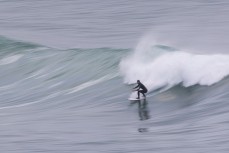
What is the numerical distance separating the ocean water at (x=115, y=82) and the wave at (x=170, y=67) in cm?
5

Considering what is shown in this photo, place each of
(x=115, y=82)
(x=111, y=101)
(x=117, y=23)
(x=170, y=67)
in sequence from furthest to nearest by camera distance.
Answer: (x=117, y=23)
(x=115, y=82)
(x=170, y=67)
(x=111, y=101)

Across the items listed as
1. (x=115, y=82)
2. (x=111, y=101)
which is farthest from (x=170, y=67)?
(x=111, y=101)

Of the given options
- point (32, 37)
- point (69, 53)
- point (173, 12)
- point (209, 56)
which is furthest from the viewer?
point (173, 12)

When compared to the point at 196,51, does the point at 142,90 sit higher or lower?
lower

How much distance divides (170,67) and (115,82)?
2415 mm

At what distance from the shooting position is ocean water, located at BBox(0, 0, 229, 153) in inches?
935

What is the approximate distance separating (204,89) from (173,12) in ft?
97.2

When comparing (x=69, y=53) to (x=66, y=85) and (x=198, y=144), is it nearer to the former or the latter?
(x=66, y=85)

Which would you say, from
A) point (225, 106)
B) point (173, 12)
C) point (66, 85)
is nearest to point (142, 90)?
point (225, 106)

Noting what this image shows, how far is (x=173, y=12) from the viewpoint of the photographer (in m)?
58.7

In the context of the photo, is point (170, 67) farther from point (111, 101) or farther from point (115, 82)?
point (111, 101)

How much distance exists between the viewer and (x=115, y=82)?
34.2 meters

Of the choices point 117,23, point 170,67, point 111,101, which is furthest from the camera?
point 117,23

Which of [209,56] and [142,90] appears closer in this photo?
[142,90]
